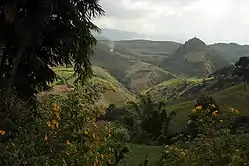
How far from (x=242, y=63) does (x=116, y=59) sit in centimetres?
13615

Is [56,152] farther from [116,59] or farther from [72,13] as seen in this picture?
[116,59]

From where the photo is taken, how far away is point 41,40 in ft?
30.5

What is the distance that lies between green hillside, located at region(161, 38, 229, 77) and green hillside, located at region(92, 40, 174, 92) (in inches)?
612

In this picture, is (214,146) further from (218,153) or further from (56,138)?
(56,138)

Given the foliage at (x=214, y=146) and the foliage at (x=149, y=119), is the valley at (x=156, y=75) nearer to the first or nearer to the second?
the foliage at (x=149, y=119)

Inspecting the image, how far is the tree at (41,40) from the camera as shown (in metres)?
8.92

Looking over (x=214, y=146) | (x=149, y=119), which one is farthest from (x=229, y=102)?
(x=214, y=146)

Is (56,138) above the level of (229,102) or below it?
above

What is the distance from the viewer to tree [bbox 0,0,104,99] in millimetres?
8922

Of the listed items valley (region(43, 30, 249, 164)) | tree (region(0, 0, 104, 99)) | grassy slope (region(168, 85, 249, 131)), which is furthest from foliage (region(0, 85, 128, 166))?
valley (region(43, 30, 249, 164))

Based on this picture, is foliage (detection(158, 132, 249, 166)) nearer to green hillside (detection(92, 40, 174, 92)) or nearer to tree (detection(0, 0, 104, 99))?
tree (detection(0, 0, 104, 99))

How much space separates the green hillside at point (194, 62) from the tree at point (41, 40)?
142208 mm

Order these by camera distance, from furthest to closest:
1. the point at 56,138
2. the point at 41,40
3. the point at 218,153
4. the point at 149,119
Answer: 1. the point at 149,119
2. the point at 41,40
3. the point at 218,153
4. the point at 56,138

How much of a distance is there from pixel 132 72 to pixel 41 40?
145m
